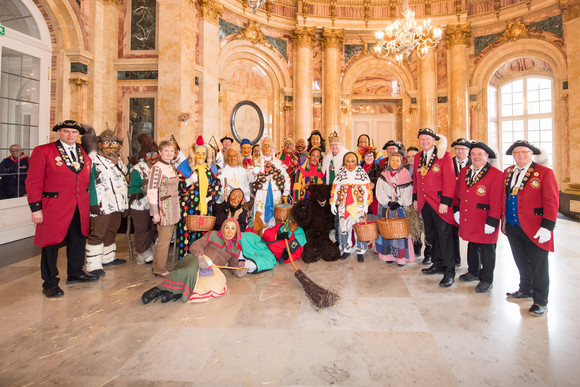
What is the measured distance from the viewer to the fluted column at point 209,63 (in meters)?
9.05

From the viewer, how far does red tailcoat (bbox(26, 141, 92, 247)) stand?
349cm

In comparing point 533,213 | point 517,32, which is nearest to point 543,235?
point 533,213

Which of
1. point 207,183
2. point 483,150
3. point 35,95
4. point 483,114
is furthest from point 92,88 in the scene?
point 483,114

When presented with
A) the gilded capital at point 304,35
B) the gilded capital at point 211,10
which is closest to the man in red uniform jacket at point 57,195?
the gilded capital at point 211,10

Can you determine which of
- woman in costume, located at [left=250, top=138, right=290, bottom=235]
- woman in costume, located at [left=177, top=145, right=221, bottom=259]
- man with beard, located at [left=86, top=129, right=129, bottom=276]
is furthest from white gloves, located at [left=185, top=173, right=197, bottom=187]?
woman in costume, located at [left=250, top=138, right=290, bottom=235]

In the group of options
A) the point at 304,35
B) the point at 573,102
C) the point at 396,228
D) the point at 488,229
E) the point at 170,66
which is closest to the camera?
the point at 488,229

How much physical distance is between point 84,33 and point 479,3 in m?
12.7

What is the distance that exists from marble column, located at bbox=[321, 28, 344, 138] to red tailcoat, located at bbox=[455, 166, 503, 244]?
8302mm

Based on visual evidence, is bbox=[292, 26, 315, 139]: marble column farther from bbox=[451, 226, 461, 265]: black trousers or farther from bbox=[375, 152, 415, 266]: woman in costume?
bbox=[451, 226, 461, 265]: black trousers

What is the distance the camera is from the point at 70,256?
3.99 meters

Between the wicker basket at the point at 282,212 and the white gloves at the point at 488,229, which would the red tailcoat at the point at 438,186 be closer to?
the white gloves at the point at 488,229

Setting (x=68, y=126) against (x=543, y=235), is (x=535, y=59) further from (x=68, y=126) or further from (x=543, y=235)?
(x=68, y=126)

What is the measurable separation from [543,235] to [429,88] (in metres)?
10.00

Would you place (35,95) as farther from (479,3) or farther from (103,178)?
(479,3)
